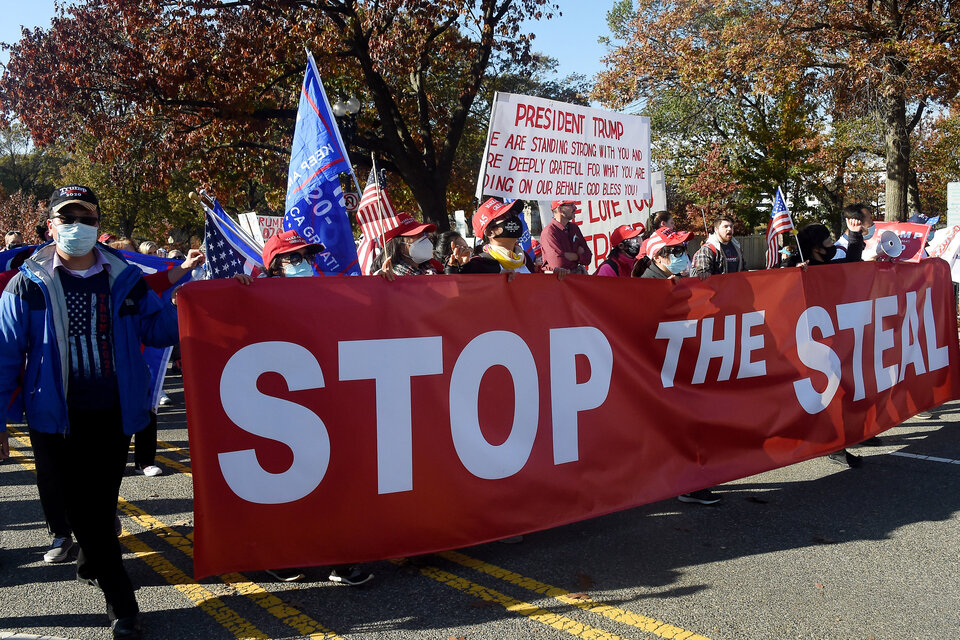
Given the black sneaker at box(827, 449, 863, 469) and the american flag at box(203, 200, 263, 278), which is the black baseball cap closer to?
the american flag at box(203, 200, 263, 278)

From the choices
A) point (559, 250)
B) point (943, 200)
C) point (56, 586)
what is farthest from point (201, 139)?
point (943, 200)

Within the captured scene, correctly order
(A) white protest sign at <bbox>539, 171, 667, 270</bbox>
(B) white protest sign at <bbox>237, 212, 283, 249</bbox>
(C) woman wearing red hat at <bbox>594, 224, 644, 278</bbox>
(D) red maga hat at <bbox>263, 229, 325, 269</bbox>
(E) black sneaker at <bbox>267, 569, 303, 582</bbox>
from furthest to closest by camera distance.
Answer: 1. (B) white protest sign at <bbox>237, 212, 283, 249</bbox>
2. (A) white protest sign at <bbox>539, 171, 667, 270</bbox>
3. (C) woman wearing red hat at <bbox>594, 224, 644, 278</bbox>
4. (D) red maga hat at <bbox>263, 229, 325, 269</bbox>
5. (E) black sneaker at <bbox>267, 569, 303, 582</bbox>

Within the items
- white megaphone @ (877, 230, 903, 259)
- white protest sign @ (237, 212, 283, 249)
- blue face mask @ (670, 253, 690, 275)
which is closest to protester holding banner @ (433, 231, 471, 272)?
blue face mask @ (670, 253, 690, 275)

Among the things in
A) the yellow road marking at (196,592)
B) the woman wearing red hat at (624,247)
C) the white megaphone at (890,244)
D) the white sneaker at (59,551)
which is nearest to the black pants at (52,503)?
the white sneaker at (59,551)

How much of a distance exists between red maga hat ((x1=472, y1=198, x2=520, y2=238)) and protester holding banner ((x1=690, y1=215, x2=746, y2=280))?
222cm

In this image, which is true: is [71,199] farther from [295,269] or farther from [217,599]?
[217,599]

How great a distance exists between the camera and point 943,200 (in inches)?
1700

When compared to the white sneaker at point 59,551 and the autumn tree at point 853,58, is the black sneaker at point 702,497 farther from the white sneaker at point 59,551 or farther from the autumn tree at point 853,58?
the autumn tree at point 853,58

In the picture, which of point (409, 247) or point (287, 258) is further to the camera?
point (409, 247)

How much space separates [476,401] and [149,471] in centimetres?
373

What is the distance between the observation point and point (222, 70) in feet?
54.2

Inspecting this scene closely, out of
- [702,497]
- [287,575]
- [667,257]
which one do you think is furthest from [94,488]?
[667,257]

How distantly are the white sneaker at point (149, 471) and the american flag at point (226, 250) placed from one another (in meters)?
1.73

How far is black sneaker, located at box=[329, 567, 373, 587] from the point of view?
4.13 m
